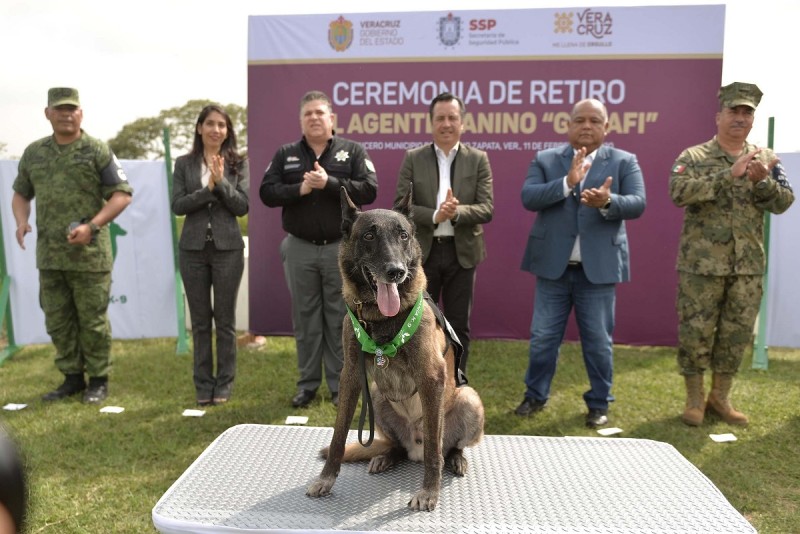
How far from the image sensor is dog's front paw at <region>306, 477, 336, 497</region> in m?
2.44

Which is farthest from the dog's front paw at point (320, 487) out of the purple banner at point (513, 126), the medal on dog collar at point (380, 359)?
the purple banner at point (513, 126)

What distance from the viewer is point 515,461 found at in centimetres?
289

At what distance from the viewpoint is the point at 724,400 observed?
4242 millimetres

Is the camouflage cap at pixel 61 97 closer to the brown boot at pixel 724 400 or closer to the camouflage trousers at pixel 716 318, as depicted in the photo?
the camouflage trousers at pixel 716 318

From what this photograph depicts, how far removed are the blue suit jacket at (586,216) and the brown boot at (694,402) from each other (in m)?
0.89

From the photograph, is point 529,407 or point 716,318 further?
point 529,407

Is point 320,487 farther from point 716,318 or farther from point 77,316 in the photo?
point 77,316

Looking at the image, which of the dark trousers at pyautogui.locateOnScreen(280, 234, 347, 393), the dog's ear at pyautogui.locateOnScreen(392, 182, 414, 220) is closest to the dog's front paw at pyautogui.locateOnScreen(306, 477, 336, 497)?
the dog's ear at pyautogui.locateOnScreen(392, 182, 414, 220)

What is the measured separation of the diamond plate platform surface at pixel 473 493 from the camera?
2219 mm

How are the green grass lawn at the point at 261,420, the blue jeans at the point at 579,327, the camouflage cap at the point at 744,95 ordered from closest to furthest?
the green grass lawn at the point at 261,420
the camouflage cap at the point at 744,95
the blue jeans at the point at 579,327

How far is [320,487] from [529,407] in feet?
7.65

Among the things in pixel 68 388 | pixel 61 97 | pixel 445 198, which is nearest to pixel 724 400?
pixel 445 198

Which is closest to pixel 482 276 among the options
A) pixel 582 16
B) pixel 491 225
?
pixel 491 225

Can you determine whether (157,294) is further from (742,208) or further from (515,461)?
(742,208)
